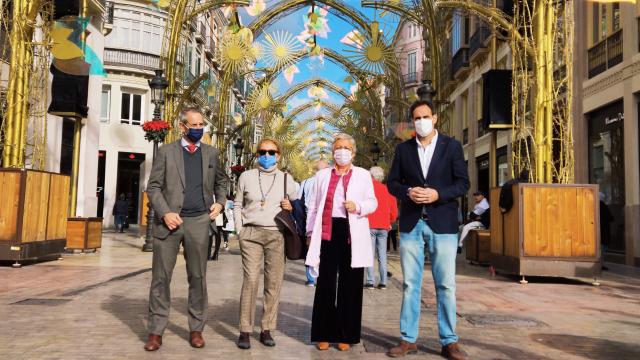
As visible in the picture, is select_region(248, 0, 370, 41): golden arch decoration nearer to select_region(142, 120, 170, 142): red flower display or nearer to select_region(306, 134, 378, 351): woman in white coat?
select_region(142, 120, 170, 142): red flower display

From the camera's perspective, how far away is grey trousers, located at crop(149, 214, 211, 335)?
5.39 metres

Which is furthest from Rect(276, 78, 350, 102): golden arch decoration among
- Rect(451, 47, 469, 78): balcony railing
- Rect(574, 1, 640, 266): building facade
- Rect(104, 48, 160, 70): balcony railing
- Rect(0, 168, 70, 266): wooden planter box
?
Rect(0, 168, 70, 266): wooden planter box

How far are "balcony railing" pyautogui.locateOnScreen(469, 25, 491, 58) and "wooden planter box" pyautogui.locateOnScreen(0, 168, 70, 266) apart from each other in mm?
19832

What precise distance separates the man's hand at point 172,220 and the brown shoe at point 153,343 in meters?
0.93

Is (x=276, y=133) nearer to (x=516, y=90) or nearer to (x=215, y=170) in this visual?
(x=516, y=90)

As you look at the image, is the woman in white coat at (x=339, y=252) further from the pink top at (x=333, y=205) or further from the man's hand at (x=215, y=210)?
the man's hand at (x=215, y=210)

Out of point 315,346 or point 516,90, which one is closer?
point 315,346

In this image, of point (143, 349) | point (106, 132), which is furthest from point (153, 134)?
point (106, 132)

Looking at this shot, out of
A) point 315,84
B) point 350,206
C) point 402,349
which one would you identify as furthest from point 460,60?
point 402,349

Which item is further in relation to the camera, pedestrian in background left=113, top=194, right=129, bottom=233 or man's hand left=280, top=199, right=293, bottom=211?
pedestrian in background left=113, top=194, right=129, bottom=233

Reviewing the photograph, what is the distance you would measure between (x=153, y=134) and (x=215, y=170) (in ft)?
41.9

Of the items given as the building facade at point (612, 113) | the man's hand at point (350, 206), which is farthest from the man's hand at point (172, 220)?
the building facade at point (612, 113)

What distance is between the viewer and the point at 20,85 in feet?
42.4

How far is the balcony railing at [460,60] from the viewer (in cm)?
3216
